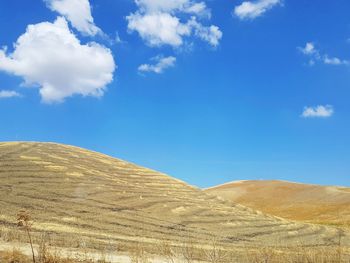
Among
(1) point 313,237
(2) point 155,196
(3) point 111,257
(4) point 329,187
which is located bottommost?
(3) point 111,257

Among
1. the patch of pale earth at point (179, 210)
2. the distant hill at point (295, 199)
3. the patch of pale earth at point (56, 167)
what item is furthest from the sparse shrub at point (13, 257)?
the distant hill at point (295, 199)

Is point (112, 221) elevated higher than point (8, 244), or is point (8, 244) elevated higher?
point (112, 221)

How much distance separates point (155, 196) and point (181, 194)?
2938 mm

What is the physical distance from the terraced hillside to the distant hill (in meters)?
11.1

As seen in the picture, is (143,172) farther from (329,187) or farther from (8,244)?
(329,187)

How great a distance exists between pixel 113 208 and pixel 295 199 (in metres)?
33.6

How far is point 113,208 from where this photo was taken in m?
23.3

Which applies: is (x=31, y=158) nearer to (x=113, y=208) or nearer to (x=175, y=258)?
(x=113, y=208)

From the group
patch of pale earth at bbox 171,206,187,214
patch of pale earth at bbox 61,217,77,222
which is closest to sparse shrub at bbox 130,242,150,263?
patch of pale earth at bbox 61,217,77,222

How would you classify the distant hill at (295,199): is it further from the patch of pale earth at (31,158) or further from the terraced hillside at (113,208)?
the patch of pale earth at (31,158)

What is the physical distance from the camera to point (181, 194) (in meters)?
29.6

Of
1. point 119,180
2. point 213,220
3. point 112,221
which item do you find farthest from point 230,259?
point 119,180

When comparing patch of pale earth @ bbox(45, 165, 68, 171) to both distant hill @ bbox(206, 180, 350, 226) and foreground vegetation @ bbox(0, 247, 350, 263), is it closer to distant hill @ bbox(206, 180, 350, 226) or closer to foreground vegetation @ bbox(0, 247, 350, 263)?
foreground vegetation @ bbox(0, 247, 350, 263)

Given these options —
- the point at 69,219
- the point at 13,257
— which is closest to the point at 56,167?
the point at 69,219
